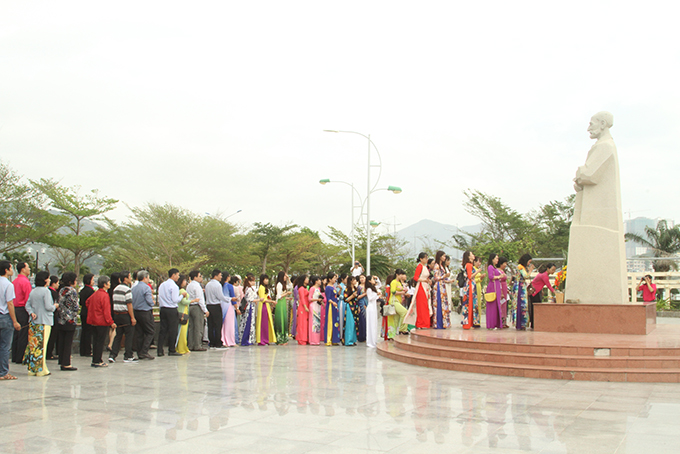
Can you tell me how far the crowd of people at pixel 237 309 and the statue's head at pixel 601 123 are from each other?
9.59 ft

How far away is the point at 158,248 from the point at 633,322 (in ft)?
88.6

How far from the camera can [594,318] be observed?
10422 millimetres

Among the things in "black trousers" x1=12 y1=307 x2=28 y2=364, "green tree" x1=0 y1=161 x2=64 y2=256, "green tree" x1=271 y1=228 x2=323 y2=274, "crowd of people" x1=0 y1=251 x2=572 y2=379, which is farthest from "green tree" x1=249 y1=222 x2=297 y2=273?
A: "black trousers" x1=12 y1=307 x2=28 y2=364

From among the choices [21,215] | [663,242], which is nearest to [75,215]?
[21,215]

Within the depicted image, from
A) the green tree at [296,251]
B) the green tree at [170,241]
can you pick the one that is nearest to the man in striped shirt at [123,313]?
the green tree at [170,241]

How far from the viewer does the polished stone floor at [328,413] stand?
468cm

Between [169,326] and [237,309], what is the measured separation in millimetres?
2040

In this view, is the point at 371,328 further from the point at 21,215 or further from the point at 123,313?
the point at 21,215

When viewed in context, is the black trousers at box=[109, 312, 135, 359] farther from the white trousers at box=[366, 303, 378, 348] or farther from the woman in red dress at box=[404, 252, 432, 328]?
the woman in red dress at box=[404, 252, 432, 328]

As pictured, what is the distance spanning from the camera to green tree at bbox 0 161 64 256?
28422 mm

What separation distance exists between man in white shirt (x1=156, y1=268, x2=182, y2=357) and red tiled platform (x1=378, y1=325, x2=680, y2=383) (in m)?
4.25

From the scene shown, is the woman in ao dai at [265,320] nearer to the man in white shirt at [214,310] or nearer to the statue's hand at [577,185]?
the man in white shirt at [214,310]

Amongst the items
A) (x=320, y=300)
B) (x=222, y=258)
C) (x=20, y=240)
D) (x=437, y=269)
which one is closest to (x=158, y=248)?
(x=222, y=258)

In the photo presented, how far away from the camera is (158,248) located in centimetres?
3222
